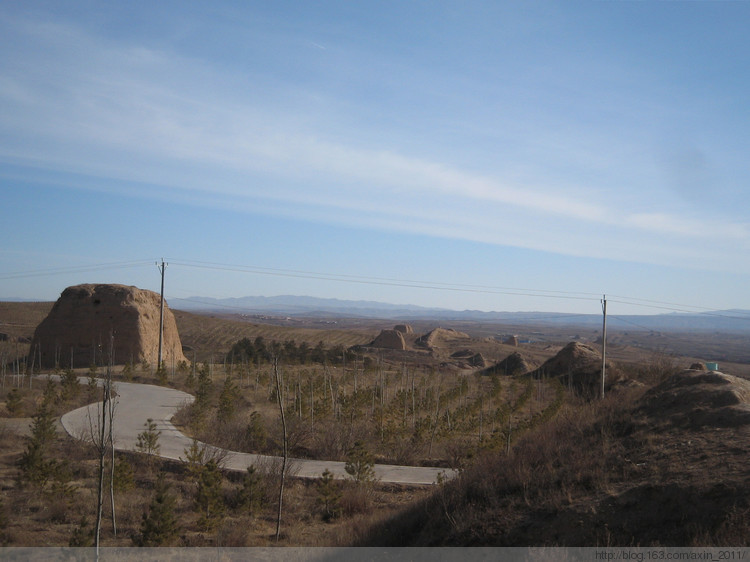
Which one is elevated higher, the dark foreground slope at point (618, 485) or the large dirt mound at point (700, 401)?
the large dirt mound at point (700, 401)

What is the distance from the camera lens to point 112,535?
9547 millimetres

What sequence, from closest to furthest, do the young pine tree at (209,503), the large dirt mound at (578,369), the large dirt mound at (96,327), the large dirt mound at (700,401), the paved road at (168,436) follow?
the large dirt mound at (700,401), the young pine tree at (209,503), the paved road at (168,436), the large dirt mound at (96,327), the large dirt mound at (578,369)

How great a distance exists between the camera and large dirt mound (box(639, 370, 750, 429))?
8.41 metres

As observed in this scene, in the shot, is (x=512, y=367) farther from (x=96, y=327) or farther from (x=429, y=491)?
(x=429, y=491)

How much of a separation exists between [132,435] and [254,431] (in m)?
3.64

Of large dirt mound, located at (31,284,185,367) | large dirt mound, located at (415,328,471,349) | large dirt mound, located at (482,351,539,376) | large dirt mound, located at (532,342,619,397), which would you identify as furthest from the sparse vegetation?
large dirt mound, located at (415,328,471,349)

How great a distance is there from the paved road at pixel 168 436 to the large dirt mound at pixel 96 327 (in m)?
6.94

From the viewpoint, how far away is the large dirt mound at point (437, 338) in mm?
67000

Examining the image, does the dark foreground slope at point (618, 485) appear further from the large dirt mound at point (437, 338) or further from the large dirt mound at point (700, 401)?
the large dirt mound at point (437, 338)

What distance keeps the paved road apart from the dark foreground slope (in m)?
4.06

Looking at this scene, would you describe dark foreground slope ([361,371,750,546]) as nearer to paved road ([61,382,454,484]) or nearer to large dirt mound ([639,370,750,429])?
large dirt mound ([639,370,750,429])

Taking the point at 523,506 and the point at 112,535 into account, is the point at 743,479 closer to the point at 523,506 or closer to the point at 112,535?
the point at 523,506

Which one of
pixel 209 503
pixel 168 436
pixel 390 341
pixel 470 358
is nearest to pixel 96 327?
pixel 168 436

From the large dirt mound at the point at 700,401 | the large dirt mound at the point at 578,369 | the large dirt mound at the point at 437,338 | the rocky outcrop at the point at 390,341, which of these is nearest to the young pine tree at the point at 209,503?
the large dirt mound at the point at 700,401
